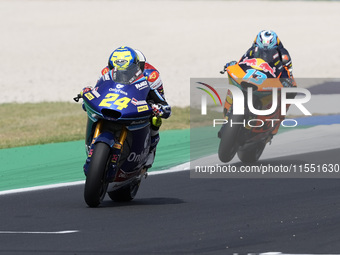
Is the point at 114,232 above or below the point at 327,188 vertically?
above

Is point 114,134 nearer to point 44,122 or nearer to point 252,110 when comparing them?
point 252,110

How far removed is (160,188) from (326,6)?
136 feet

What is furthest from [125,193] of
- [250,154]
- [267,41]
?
[267,41]

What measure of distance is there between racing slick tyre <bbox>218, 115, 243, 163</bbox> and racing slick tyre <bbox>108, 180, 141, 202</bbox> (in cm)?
252

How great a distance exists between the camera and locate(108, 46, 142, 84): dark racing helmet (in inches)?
377

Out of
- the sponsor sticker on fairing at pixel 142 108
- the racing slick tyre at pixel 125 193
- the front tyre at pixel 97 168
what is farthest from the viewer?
the racing slick tyre at pixel 125 193

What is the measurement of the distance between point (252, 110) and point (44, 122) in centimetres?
741

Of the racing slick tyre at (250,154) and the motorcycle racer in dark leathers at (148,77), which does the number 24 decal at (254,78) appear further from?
the motorcycle racer in dark leathers at (148,77)

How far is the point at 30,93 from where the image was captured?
80.6 ft

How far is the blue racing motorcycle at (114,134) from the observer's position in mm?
9008

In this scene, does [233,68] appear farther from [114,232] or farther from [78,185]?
[114,232]

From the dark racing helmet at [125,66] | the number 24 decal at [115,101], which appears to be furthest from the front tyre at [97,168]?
the dark racing helmet at [125,66]

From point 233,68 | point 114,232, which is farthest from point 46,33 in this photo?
point 114,232

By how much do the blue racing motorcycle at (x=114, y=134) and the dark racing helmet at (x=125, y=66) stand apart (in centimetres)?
6
